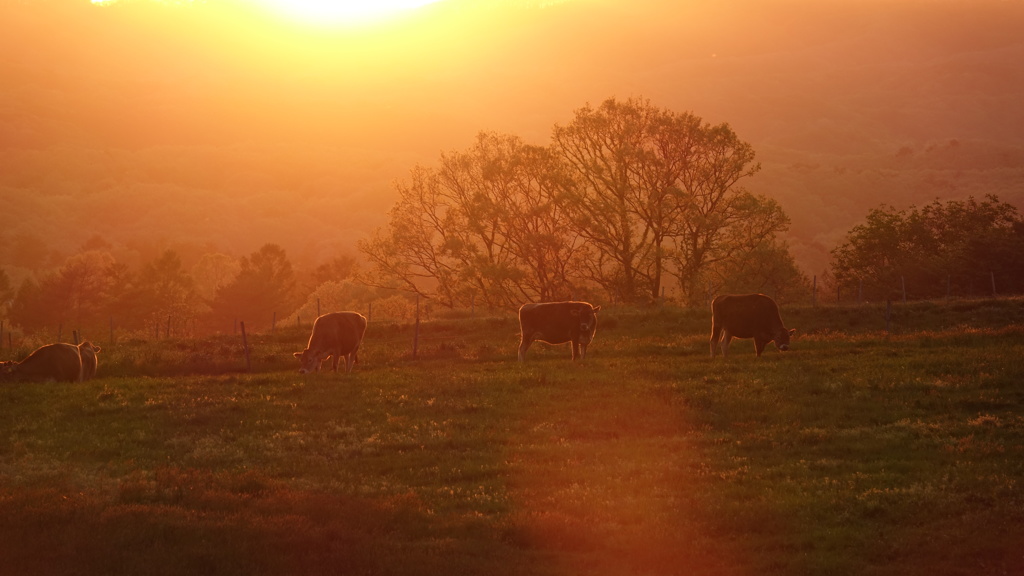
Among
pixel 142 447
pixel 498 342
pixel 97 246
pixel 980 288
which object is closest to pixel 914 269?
pixel 980 288

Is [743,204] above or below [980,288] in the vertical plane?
above

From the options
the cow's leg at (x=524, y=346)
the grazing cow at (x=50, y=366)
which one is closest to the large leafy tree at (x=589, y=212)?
the cow's leg at (x=524, y=346)

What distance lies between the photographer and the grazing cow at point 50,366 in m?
33.6

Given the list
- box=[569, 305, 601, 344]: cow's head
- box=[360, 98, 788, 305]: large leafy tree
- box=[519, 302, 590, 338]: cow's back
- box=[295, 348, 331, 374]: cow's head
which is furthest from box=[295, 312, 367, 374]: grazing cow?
box=[360, 98, 788, 305]: large leafy tree

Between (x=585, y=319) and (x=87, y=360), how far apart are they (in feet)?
58.1

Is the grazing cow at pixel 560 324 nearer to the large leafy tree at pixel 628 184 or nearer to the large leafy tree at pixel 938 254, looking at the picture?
the large leafy tree at pixel 628 184

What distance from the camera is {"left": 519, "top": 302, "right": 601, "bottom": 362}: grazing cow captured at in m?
37.7

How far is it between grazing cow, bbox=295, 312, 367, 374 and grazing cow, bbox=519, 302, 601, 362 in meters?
6.13

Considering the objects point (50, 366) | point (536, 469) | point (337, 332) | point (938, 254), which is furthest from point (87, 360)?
point (938, 254)

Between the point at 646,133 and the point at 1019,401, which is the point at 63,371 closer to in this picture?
the point at 1019,401

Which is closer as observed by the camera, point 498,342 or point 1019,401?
point 1019,401

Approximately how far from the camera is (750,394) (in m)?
26.8

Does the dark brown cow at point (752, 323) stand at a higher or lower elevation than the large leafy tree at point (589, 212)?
lower

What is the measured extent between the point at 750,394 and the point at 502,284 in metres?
45.3
